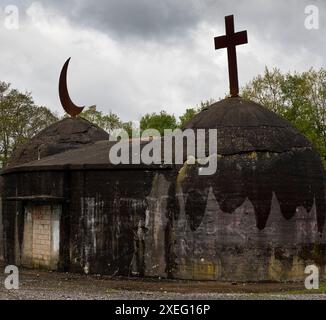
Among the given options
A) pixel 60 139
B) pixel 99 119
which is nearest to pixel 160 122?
pixel 99 119

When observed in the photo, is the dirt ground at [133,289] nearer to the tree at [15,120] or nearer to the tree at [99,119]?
the tree at [15,120]

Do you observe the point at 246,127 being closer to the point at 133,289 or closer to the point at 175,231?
the point at 175,231

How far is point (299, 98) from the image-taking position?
31219mm

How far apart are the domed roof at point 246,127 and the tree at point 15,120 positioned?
61.3 ft

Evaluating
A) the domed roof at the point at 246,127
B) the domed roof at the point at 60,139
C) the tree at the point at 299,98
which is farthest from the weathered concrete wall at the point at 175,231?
the tree at the point at 299,98

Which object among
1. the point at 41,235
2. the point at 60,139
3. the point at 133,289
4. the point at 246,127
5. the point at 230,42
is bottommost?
the point at 133,289

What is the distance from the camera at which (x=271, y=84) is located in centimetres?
3231

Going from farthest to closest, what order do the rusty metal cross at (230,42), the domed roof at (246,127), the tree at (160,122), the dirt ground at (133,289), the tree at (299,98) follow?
the tree at (160,122) < the tree at (299,98) < the rusty metal cross at (230,42) < the domed roof at (246,127) < the dirt ground at (133,289)

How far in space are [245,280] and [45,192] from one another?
5370 mm

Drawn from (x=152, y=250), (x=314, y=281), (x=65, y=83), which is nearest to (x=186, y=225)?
(x=152, y=250)

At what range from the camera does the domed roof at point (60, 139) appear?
18.6m

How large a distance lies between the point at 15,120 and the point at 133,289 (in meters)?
21.4

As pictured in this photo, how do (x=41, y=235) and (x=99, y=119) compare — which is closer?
(x=41, y=235)
